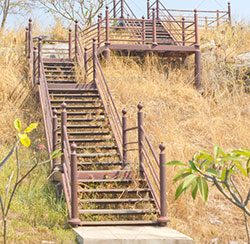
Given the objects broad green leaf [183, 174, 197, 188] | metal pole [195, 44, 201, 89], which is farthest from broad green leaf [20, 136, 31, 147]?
metal pole [195, 44, 201, 89]

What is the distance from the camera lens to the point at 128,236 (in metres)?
7.00

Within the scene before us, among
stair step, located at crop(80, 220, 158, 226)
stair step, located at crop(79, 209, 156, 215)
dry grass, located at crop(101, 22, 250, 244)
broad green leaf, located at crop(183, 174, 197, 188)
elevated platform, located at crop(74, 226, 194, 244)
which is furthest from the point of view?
dry grass, located at crop(101, 22, 250, 244)

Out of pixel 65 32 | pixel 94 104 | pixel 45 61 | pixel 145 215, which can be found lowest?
pixel 145 215

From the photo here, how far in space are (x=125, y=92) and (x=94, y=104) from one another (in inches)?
103

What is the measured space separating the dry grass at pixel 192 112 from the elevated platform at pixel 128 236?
1148 millimetres

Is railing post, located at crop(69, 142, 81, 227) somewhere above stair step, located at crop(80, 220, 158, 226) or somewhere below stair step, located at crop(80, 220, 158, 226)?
above

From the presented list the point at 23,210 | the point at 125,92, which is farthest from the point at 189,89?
the point at 23,210

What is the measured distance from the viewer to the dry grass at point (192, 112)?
921cm

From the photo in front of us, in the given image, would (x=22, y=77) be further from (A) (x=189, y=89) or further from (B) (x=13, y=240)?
(B) (x=13, y=240)

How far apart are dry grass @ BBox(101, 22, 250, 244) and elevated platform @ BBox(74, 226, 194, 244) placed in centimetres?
115

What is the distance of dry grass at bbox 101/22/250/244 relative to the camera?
921cm

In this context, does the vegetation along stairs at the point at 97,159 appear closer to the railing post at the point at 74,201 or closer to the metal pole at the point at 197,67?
the railing post at the point at 74,201

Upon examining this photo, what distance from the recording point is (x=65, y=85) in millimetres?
13453

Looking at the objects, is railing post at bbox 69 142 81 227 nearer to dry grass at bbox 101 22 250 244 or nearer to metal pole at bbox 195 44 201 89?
dry grass at bbox 101 22 250 244
